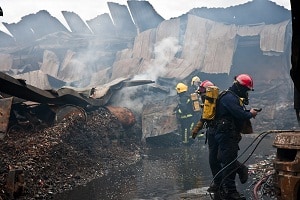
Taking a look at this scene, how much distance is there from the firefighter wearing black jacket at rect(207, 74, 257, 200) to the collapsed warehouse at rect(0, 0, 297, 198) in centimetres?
531

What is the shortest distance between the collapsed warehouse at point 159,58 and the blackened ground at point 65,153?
0.83 m

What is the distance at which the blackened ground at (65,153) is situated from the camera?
634 centimetres

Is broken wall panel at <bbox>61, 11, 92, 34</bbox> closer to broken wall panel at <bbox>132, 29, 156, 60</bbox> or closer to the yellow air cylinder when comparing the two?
broken wall panel at <bbox>132, 29, 156, 60</bbox>

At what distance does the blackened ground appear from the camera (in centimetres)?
634

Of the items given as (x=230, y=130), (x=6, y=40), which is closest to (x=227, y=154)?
(x=230, y=130)

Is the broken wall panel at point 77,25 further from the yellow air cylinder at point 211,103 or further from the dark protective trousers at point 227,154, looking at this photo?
the dark protective trousers at point 227,154

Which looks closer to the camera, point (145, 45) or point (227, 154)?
point (227, 154)

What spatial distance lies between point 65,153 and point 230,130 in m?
4.06

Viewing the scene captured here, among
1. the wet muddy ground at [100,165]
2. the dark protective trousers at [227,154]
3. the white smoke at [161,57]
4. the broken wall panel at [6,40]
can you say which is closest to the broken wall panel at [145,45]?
the white smoke at [161,57]

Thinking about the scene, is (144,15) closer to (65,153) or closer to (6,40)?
(6,40)

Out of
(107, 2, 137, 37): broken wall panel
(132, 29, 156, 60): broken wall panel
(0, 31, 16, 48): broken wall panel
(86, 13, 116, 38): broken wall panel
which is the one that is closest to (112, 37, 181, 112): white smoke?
(132, 29, 156, 60): broken wall panel

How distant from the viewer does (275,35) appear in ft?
52.5

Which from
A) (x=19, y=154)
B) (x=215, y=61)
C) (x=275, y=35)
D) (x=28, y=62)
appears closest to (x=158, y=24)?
(x=215, y=61)

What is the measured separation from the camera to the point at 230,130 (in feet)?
18.0
